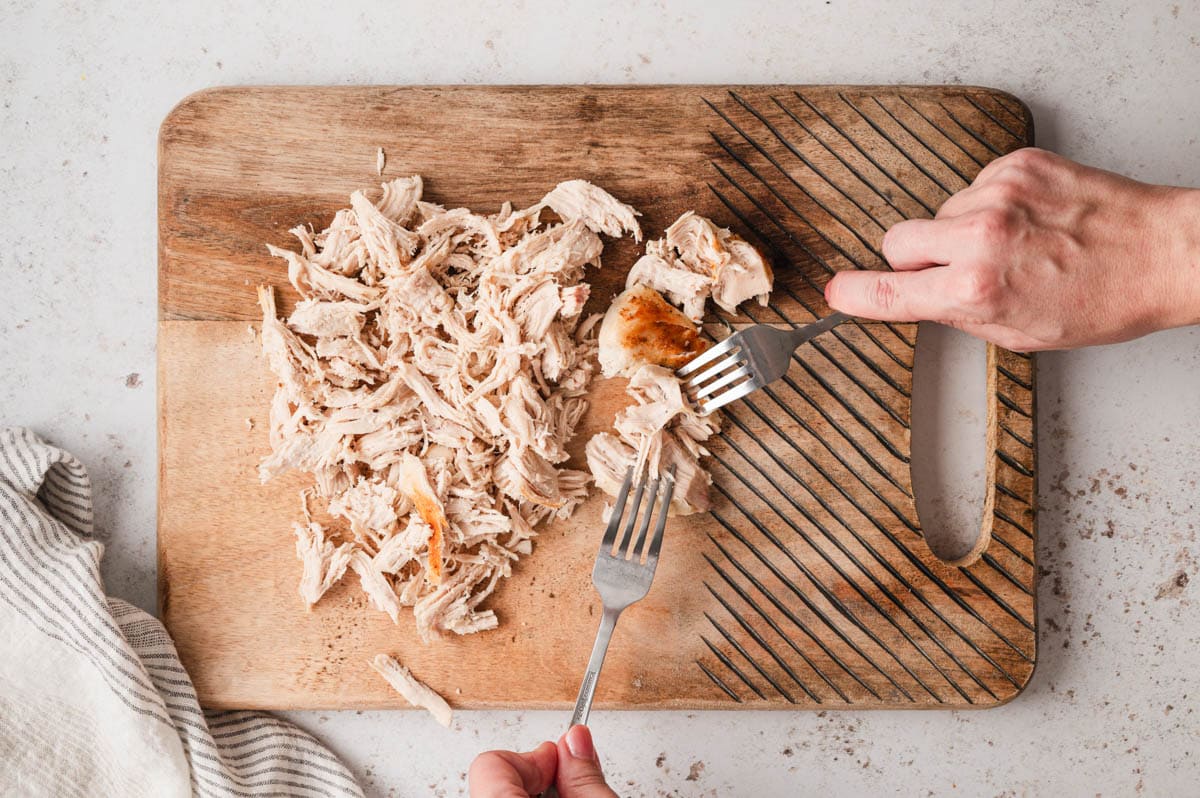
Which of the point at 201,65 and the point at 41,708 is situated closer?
the point at 41,708

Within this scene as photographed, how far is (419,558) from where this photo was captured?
2135 mm

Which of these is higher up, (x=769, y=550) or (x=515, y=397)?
(x=515, y=397)

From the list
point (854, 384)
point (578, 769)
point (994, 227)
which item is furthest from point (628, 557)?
point (994, 227)

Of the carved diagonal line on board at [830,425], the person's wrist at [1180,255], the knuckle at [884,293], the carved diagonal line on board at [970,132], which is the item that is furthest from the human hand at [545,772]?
the carved diagonal line on board at [970,132]

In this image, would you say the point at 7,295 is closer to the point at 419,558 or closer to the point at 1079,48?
the point at 419,558

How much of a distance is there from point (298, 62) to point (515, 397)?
43.9 inches

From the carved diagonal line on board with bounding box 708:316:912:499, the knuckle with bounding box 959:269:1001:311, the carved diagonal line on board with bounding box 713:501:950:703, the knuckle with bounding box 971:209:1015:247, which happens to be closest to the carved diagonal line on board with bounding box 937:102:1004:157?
the knuckle with bounding box 971:209:1015:247

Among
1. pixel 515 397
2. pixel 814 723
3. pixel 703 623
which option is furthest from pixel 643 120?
pixel 814 723

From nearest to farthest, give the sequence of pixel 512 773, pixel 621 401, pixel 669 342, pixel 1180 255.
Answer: pixel 512 773 → pixel 1180 255 → pixel 669 342 → pixel 621 401

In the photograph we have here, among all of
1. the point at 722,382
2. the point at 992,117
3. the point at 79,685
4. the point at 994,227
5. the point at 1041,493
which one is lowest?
the point at 79,685

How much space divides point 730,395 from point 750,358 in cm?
10

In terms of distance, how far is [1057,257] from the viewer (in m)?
1.86

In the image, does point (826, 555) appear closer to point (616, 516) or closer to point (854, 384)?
point (854, 384)

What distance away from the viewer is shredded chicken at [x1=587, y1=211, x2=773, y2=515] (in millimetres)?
2080
